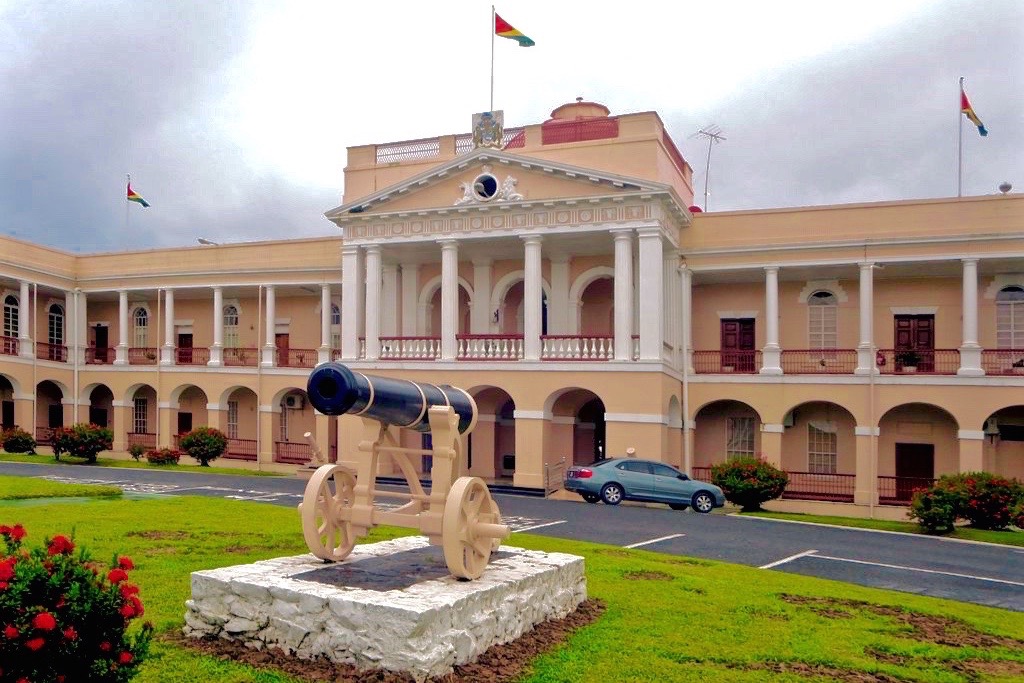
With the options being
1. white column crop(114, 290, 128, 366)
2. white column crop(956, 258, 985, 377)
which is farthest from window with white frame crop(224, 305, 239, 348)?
white column crop(956, 258, 985, 377)

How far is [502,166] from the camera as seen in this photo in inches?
1022

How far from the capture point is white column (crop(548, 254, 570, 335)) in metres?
27.8

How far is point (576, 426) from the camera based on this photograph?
29141 millimetres

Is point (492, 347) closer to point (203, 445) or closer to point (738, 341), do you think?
point (738, 341)

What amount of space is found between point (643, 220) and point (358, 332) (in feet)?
30.0

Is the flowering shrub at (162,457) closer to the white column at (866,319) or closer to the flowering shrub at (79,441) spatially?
the flowering shrub at (79,441)

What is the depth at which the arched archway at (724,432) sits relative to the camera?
92.5 ft

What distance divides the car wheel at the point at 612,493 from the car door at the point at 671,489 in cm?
84

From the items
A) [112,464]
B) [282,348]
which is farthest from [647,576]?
[282,348]

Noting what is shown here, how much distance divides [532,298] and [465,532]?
17640 millimetres

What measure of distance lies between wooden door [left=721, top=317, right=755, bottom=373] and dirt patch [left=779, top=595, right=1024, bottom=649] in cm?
1775

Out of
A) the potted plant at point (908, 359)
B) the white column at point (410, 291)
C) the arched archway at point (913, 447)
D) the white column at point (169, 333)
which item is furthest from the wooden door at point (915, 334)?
the white column at point (169, 333)

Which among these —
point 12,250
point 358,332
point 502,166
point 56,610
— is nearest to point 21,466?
point 358,332

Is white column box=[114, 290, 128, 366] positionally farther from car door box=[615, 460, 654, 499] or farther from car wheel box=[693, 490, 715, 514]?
car wheel box=[693, 490, 715, 514]
